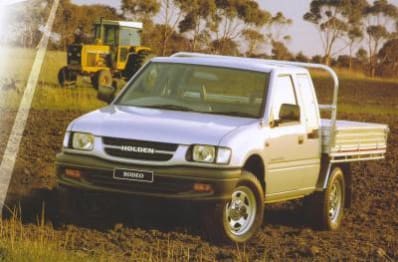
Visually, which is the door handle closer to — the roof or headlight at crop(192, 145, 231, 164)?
the roof

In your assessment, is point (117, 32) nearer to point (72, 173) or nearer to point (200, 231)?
point (200, 231)

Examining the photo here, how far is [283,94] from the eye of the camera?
11.3 metres

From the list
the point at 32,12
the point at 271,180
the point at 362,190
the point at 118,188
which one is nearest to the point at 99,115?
the point at 118,188

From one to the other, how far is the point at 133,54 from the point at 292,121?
23148mm

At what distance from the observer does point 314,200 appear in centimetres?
1213

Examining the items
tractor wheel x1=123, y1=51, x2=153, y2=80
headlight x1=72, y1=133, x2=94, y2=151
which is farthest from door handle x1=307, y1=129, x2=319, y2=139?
tractor wheel x1=123, y1=51, x2=153, y2=80

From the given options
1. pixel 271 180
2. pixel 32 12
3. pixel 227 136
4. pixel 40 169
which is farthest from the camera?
pixel 32 12

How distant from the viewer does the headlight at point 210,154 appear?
9922 mm

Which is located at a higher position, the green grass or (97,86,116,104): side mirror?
(97,86,116,104): side mirror

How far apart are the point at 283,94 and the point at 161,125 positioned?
5.05 ft

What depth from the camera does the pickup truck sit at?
9953mm

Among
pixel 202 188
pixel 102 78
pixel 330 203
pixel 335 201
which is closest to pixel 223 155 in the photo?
pixel 202 188

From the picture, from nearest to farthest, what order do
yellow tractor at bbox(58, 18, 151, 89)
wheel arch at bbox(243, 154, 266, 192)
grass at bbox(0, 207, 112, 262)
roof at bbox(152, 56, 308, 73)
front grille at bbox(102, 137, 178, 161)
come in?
grass at bbox(0, 207, 112, 262) < front grille at bbox(102, 137, 178, 161) < wheel arch at bbox(243, 154, 266, 192) < roof at bbox(152, 56, 308, 73) < yellow tractor at bbox(58, 18, 151, 89)

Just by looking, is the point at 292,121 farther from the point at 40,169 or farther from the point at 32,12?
the point at 32,12
